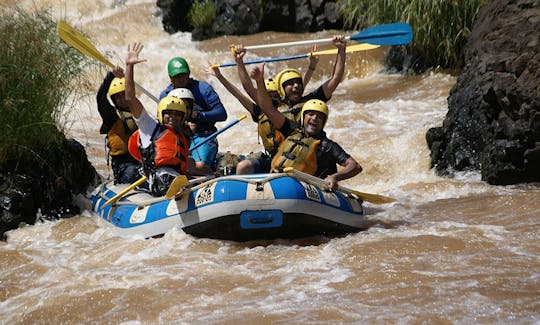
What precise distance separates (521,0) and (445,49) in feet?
10.6

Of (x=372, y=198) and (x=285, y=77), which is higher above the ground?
(x=285, y=77)

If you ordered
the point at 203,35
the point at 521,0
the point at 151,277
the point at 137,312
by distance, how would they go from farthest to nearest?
the point at 203,35, the point at 521,0, the point at 151,277, the point at 137,312

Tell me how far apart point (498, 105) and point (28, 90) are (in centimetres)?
383

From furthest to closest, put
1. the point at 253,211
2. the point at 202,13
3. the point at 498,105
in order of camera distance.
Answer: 1. the point at 202,13
2. the point at 498,105
3. the point at 253,211

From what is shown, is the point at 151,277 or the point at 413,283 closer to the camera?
the point at 413,283

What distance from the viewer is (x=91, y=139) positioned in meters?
10.7

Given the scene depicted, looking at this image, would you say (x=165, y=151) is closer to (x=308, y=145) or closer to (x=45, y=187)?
(x=308, y=145)

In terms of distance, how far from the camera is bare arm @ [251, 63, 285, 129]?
20.6 ft

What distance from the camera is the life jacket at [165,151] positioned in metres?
6.25

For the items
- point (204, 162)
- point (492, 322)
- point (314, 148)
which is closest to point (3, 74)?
point (204, 162)

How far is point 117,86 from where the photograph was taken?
6809 millimetres

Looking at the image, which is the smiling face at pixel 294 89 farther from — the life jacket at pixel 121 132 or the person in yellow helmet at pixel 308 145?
the life jacket at pixel 121 132

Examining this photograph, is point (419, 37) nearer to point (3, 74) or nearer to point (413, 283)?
point (3, 74)

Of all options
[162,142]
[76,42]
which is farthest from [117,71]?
[76,42]
